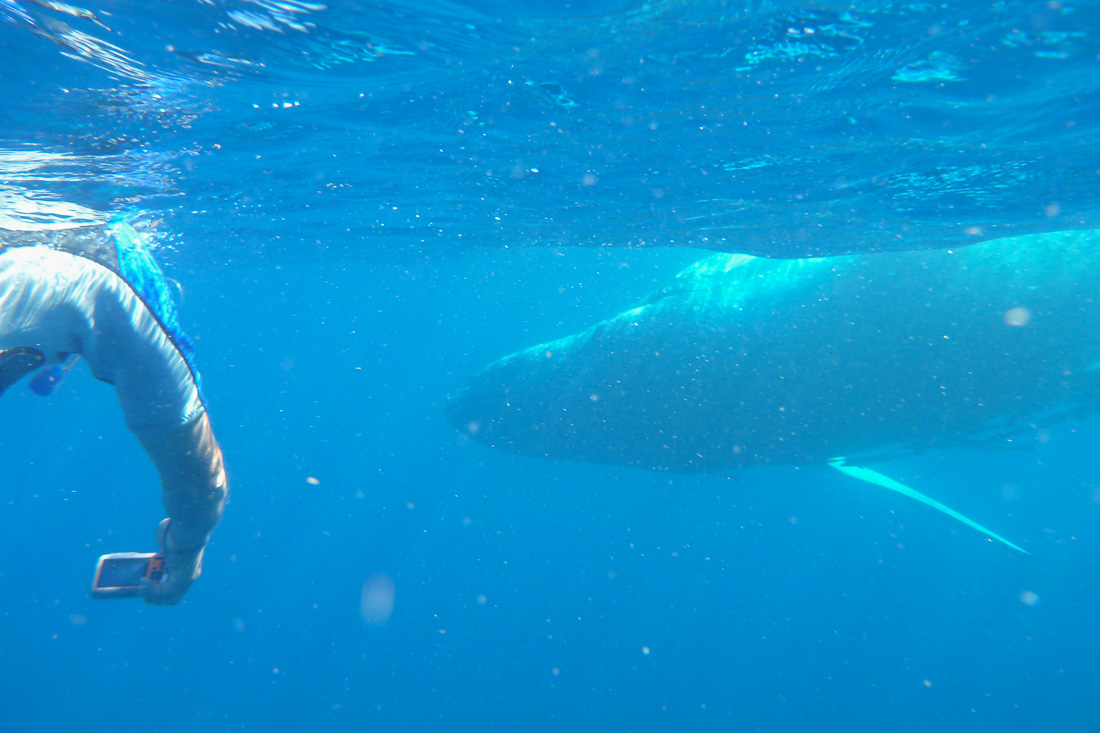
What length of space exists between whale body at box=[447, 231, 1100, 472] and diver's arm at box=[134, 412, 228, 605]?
298 inches

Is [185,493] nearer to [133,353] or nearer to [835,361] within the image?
[133,353]

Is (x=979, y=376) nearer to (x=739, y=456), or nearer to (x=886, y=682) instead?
(x=739, y=456)

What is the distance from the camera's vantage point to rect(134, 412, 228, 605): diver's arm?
258 centimetres

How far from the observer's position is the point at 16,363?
191cm

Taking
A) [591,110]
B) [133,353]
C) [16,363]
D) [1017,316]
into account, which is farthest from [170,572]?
[1017,316]

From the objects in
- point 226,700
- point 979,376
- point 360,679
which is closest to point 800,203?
point 979,376

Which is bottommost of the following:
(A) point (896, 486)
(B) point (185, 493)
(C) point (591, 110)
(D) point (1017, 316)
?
(A) point (896, 486)

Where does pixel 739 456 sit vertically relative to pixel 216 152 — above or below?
below

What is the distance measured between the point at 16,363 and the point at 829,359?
8.86m

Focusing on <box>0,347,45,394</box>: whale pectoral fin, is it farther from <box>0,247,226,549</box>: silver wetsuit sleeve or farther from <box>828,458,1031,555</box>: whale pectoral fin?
<box>828,458,1031,555</box>: whale pectoral fin

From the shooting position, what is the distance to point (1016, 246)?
29.7 feet

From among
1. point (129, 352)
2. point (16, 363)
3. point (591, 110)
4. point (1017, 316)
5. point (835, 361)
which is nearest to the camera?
point (16, 363)

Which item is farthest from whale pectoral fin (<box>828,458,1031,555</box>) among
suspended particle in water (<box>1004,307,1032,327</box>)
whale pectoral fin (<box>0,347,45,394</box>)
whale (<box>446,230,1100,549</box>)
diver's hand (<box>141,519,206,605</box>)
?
whale pectoral fin (<box>0,347,45,394</box>)

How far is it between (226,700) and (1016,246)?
29.1 metres
